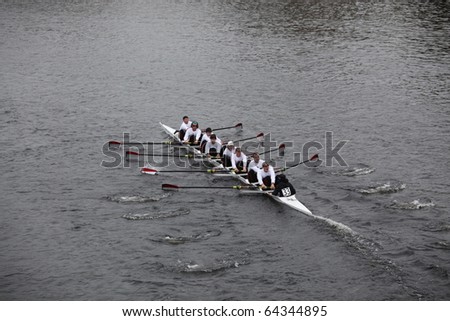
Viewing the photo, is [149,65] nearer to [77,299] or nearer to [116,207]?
[116,207]

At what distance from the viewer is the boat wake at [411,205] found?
37.1 m

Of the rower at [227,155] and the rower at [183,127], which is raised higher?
the rower at [183,127]

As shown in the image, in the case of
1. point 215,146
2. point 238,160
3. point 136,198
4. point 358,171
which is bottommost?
point 136,198

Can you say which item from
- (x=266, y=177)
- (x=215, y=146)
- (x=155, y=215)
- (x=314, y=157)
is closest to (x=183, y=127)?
(x=215, y=146)

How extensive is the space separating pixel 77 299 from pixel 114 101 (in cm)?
3575

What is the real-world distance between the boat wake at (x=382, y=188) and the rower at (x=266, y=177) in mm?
5667

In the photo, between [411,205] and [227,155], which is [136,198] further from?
[411,205]

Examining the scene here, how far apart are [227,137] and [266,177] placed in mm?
12991

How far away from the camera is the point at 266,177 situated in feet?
129

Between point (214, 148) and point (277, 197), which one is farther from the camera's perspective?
point (214, 148)

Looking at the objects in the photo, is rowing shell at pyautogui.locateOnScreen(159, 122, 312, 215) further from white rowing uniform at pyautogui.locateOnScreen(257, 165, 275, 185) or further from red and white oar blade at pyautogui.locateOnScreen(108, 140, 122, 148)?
red and white oar blade at pyautogui.locateOnScreen(108, 140, 122, 148)

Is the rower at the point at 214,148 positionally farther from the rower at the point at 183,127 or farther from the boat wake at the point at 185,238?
the boat wake at the point at 185,238

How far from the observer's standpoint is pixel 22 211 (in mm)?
38969

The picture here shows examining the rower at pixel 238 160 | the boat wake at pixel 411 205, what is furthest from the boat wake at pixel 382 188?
the rower at pixel 238 160
